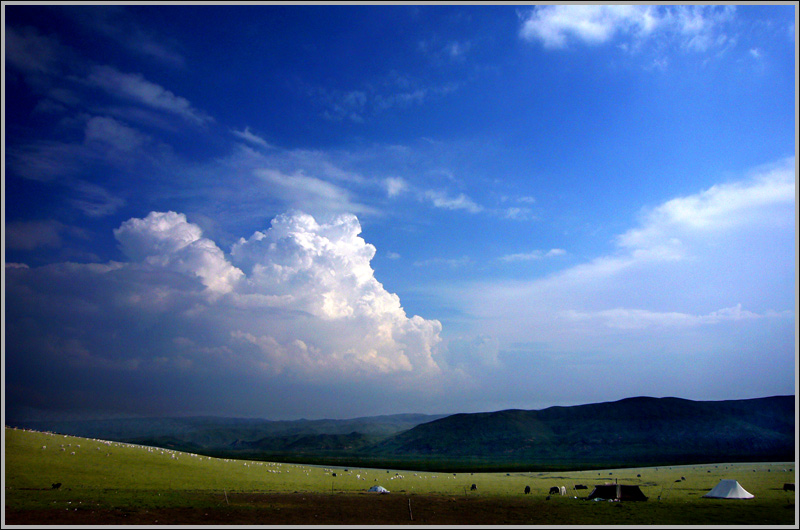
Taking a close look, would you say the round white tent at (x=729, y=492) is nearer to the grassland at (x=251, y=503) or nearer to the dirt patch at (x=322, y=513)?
the grassland at (x=251, y=503)

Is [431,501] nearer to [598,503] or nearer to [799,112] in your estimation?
[598,503]

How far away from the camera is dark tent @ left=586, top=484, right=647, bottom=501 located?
141 ft

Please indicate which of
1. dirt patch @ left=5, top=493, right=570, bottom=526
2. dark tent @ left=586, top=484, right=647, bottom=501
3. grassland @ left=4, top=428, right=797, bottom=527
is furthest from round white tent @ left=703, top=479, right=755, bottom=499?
dirt patch @ left=5, top=493, right=570, bottom=526

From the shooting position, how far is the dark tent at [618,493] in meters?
42.8

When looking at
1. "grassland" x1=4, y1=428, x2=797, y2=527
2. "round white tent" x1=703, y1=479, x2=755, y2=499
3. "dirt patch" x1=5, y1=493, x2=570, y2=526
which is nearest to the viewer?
"dirt patch" x1=5, y1=493, x2=570, y2=526

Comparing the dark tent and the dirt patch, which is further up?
the dirt patch

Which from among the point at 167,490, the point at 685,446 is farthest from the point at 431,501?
the point at 685,446

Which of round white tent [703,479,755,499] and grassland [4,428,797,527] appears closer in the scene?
grassland [4,428,797,527]

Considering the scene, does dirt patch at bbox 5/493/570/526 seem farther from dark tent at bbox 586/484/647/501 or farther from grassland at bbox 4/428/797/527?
dark tent at bbox 586/484/647/501

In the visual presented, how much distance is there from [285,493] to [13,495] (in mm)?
20145

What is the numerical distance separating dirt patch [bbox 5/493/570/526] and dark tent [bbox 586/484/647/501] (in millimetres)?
6108

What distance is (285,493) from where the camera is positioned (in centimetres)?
4478

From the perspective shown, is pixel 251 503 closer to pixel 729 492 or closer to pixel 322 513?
pixel 322 513

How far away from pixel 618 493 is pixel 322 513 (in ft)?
85.8
